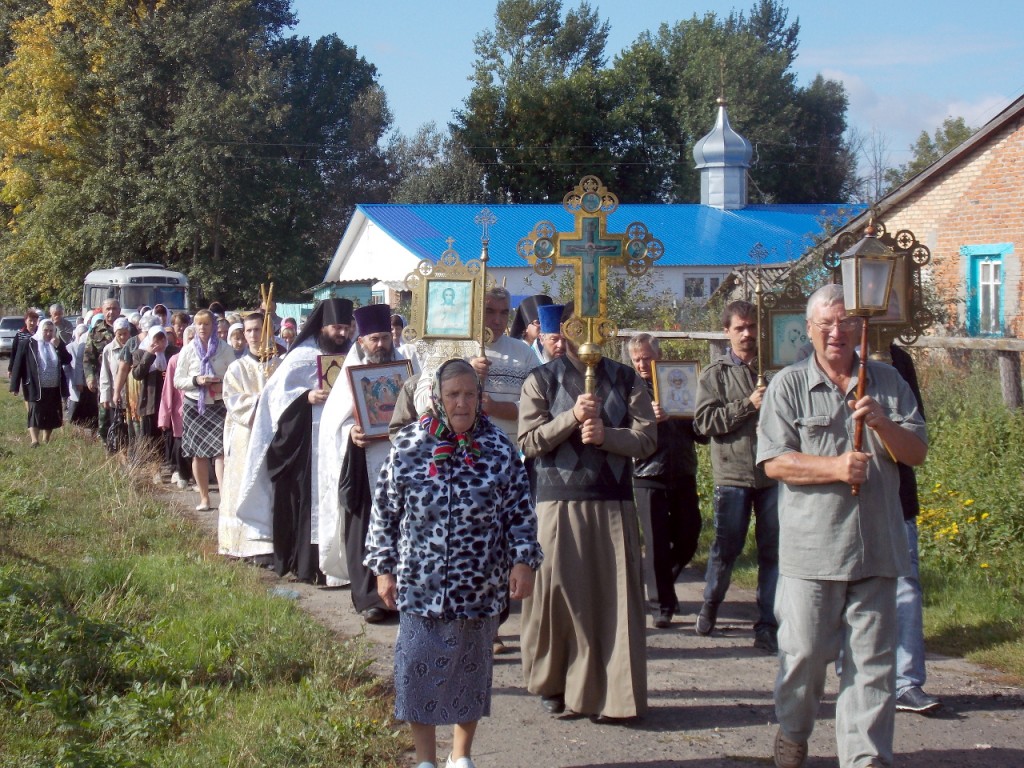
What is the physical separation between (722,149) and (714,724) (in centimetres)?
4545

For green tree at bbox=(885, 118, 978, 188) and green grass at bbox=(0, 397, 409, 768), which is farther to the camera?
green tree at bbox=(885, 118, 978, 188)

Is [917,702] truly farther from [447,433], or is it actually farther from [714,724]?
[447,433]

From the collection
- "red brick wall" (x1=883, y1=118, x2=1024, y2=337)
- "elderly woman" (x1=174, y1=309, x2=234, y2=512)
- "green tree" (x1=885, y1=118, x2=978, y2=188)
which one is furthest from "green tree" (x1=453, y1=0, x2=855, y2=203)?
"elderly woman" (x1=174, y1=309, x2=234, y2=512)

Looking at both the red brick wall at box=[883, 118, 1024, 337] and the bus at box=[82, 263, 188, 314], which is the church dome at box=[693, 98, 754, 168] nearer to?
the bus at box=[82, 263, 188, 314]

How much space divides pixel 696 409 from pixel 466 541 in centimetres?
278

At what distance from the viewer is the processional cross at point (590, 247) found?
6.21 metres

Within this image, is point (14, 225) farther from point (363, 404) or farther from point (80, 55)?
point (363, 404)

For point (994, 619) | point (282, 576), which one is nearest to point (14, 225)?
point (282, 576)

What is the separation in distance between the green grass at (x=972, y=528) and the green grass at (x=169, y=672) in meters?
3.36

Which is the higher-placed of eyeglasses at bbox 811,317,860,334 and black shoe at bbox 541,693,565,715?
eyeglasses at bbox 811,317,860,334

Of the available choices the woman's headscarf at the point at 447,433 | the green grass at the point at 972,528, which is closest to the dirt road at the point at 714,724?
the green grass at the point at 972,528

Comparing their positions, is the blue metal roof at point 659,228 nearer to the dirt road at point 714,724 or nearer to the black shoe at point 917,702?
the dirt road at point 714,724

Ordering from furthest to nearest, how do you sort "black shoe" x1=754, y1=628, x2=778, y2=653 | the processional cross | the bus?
the bus
"black shoe" x1=754, y1=628, x2=778, y2=653
the processional cross

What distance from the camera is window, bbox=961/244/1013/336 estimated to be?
71.1 ft
